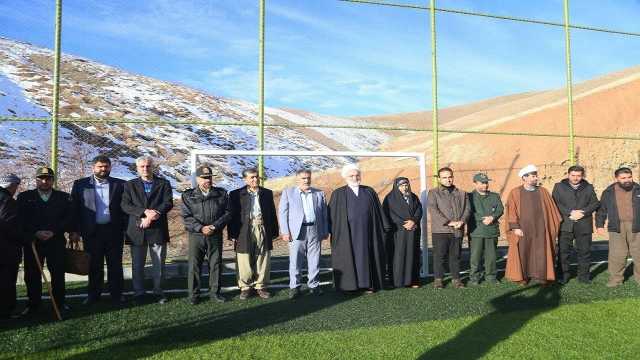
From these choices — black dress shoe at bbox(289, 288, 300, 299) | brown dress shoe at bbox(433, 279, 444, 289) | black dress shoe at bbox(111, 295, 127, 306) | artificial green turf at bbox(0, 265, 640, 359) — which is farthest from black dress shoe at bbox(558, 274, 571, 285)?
black dress shoe at bbox(111, 295, 127, 306)

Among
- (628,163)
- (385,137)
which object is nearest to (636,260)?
(628,163)

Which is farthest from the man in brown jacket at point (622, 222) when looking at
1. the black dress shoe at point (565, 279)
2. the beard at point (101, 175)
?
the beard at point (101, 175)

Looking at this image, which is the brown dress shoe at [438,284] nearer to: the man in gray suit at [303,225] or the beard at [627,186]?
the man in gray suit at [303,225]

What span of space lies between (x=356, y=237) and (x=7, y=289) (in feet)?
13.1

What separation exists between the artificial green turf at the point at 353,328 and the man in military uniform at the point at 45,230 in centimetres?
39

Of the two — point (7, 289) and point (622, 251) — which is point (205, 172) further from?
point (622, 251)

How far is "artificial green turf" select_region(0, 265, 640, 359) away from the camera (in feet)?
14.3

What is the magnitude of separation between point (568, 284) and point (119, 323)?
568 centimetres

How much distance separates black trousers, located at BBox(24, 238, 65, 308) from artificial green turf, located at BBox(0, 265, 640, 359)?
342mm

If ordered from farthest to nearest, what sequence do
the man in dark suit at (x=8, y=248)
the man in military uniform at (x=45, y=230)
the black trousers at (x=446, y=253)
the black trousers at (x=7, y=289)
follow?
the black trousers at (x=446, y=253) < the man in military uniform at (x=45, y=230) < the black trousers at (x=7, y=289) < the man in dark suit at (x=8, y=248)

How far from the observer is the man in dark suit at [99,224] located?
648cm

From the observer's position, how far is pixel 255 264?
274 inches

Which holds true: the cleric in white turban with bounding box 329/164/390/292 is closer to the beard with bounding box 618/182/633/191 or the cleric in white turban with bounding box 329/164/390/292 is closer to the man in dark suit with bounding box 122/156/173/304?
the man in dark suit with bounding box 122/156/173/304

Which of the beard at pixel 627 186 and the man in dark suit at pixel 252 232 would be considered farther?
the beard at pixel 627 186
